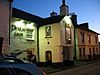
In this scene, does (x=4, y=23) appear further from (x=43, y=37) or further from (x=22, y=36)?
(x=43, y=37)

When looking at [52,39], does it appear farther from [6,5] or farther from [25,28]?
[6,5]

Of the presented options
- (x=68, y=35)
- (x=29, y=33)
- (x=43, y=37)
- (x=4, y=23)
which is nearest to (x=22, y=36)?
(x=29, y=33)

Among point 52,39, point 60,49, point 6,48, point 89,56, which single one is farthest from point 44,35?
point 89,56

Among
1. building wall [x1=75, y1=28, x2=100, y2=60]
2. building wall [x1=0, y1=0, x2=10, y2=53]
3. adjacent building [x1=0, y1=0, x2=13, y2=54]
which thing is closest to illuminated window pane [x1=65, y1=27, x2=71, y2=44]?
building wall [x1=75, y1=28, x2=100, y2=60]

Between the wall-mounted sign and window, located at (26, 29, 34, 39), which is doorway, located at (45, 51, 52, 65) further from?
window, located at (26, 29, 34, 39)

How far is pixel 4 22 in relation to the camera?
19.1 meters

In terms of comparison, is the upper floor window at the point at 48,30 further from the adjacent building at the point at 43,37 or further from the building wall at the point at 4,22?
Result: the building wall at the point at 4,22

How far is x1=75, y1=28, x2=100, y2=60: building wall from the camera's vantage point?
33.7m

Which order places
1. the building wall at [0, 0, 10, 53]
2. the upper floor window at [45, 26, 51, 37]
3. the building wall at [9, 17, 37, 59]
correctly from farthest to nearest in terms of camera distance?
1. the upper floor window at [45, 26, 51, 37]
2. the building wall at [9, 17, 37, 59]
3. the building wall at [0, 0, 10, 53]

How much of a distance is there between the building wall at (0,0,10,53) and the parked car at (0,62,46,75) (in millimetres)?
15717

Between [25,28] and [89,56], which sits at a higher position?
[25,28]

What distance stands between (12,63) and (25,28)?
21.2 m

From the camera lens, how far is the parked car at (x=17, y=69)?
2.96 meters

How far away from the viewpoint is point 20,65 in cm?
324
